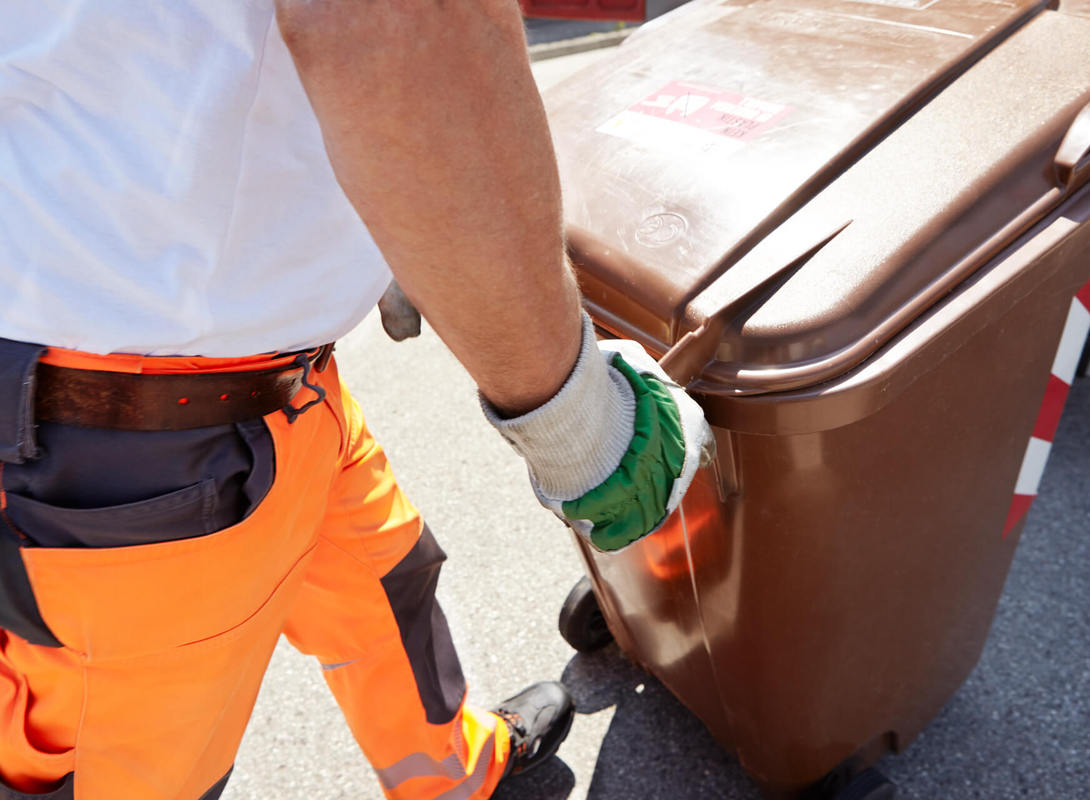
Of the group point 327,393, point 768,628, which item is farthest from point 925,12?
point 327,393

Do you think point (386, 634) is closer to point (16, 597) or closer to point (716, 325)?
point (16, 597)

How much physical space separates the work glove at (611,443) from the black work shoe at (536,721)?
3.23 ft

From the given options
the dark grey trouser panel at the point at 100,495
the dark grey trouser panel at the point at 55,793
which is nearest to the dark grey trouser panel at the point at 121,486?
the dark grey trouser panel at the point at 100,495

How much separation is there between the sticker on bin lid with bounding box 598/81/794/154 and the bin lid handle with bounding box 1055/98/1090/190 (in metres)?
0.36

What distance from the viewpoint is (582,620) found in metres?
2.01

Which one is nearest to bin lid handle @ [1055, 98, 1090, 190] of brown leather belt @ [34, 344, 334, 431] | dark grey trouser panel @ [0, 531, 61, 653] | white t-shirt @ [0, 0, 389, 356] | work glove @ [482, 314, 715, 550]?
work glove @ [482, 314, 715, 550]

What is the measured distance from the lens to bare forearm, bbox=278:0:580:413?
2.04 feet

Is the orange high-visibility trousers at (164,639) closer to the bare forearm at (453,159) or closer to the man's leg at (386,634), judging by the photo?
the man's leg at (386,634)

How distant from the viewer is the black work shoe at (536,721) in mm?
1788

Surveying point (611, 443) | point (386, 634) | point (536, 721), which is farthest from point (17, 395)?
point (536, 721)

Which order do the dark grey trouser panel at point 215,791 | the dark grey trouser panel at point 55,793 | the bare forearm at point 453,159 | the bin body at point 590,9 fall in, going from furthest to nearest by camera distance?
the bin body at point 590,9 < the dark grey trouser panel at point 215,791 < the dark grey trouser panel at point 55,793 < the bare forearm at point 453,159

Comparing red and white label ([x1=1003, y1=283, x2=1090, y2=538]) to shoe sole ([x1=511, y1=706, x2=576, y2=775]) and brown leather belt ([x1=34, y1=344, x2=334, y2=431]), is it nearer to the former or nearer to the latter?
shoe sole ([x1=511, y1=706, x2=576, y2=775])

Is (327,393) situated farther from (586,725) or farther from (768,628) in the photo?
(586,725)

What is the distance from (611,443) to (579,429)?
5 cm
